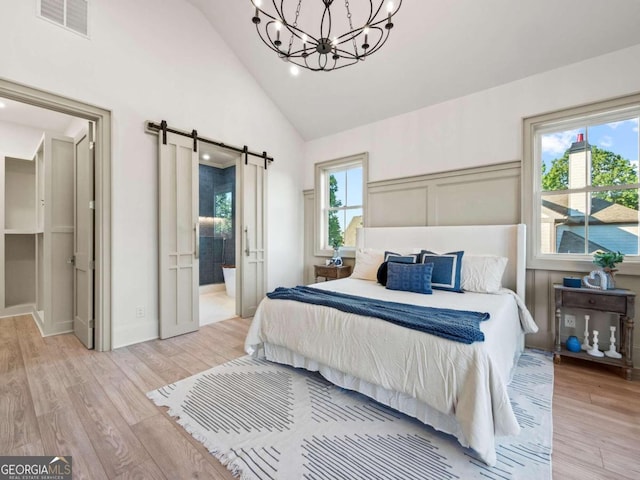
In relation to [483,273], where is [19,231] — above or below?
above

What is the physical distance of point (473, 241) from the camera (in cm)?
315

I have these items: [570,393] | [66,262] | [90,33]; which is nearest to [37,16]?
[90,33]

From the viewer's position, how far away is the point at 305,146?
5023 millimetres

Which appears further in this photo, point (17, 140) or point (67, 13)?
point (17, 140)

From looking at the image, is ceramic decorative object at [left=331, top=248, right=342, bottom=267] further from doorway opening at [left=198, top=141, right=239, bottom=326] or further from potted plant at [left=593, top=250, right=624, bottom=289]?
potted plant at [left=593, top=250, right=624, bottom=289]

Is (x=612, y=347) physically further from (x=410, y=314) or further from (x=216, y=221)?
(x=216, y=221)

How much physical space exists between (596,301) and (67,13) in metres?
5.29

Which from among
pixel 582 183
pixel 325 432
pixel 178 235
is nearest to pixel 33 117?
pixel 178 235

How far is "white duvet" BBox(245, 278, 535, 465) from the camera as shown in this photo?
4.70 feet

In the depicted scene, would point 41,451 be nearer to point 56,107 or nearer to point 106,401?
point 106,401

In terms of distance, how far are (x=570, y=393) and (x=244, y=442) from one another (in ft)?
7.71

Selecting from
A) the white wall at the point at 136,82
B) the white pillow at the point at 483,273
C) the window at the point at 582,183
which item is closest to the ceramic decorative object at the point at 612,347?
the window at the point at 582,183

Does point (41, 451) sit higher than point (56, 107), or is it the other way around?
point (56, 107)

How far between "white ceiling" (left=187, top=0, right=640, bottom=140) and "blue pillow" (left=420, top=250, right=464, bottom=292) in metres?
1.99
